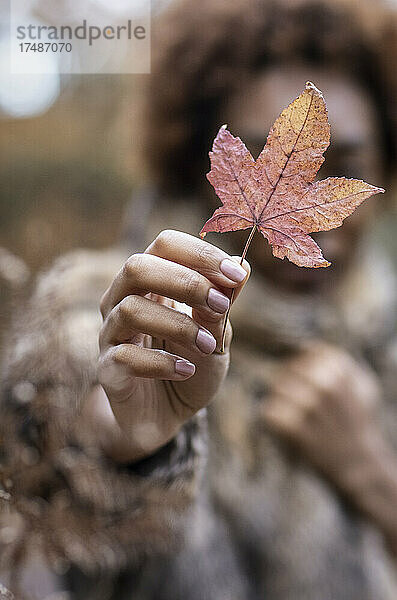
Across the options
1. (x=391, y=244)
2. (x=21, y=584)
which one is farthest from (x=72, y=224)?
(x=391, y=244)

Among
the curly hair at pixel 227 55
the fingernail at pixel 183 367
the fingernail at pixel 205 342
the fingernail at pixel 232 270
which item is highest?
the curly hair at pixel 227 55

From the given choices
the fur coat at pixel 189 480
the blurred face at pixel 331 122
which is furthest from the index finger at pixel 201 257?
the blurred face at pixel 331 122

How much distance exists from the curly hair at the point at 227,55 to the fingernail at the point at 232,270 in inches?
16.6

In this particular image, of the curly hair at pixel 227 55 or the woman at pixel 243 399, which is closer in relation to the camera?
the woman at pixel 243 399

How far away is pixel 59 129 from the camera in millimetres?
732

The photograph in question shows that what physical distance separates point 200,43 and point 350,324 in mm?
363

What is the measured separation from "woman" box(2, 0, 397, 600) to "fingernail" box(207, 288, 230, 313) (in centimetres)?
12

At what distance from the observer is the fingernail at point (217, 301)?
185mm

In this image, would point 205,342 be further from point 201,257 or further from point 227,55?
point 227,55

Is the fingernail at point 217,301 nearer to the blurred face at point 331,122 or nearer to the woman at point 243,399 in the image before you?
the woman at point 243,399

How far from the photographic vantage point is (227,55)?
0.57 meters

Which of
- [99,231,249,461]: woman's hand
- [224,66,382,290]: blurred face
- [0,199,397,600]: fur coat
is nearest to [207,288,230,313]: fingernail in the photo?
[99,231,249,461]: woman's hand

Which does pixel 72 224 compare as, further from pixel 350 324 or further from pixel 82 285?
pixel 350 324

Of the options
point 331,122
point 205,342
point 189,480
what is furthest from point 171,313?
point 331,122
